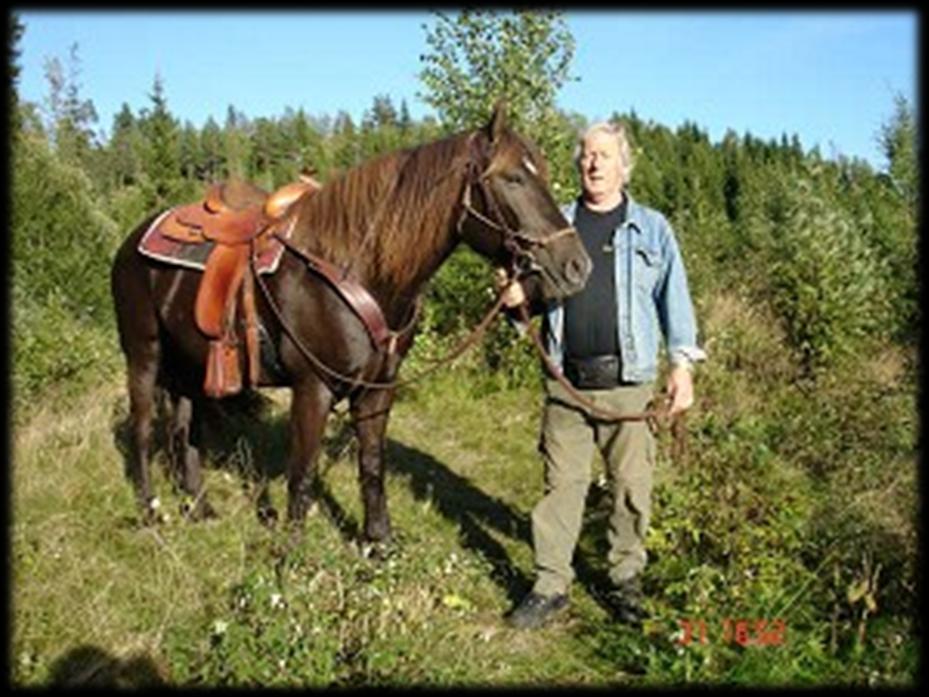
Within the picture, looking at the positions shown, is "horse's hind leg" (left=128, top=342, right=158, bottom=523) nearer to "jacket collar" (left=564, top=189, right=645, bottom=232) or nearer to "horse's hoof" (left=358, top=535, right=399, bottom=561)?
"horse's hoof" (left=358, top=535, right=399, bottom=561)

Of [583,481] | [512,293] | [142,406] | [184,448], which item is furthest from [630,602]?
[142,406]

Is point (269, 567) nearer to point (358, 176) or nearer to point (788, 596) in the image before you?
point (358, 176)

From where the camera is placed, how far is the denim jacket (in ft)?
12.7

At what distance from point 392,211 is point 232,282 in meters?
0.99

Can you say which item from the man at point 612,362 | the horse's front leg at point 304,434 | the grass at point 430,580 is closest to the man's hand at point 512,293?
the man at point 612,362

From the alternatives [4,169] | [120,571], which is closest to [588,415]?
[120,571]

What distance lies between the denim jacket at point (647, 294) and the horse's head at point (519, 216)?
0.78 ft

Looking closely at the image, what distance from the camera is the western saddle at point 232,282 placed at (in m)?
4.56

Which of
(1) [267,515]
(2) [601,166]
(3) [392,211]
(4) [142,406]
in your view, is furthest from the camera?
(4) [142,406]

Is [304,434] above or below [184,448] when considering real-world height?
above

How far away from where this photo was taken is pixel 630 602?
402 centimetres

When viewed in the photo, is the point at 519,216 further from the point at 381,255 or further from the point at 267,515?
the point at 267,515

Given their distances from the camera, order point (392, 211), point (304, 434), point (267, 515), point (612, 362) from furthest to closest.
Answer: point (267, 515)
point (304, 434)
point (392, 211)
point (612, 362)

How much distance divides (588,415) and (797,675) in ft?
4.55
